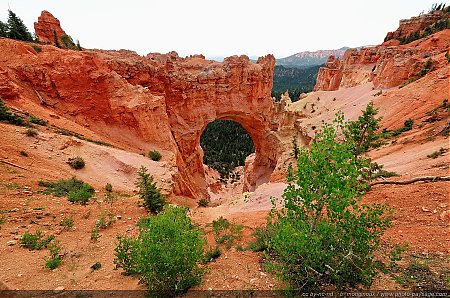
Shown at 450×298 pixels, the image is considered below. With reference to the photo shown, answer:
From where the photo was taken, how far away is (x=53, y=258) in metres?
6.65

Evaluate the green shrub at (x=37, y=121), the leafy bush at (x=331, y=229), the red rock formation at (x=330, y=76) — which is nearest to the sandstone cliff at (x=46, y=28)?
the green shrub at (x=37, y=121)

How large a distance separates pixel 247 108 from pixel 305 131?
406 inches

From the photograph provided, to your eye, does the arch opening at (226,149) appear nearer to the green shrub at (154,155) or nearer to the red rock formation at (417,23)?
the green shrub at (154,155)

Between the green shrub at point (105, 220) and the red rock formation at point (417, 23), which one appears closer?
the green shrub at point (105, 220)

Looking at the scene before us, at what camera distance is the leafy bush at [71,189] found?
10.7 m

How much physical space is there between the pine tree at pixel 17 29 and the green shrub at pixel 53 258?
2850 cm

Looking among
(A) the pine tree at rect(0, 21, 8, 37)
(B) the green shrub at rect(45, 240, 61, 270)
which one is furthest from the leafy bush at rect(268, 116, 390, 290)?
(A) the pine tree at rect(0, 21, 8, 37)

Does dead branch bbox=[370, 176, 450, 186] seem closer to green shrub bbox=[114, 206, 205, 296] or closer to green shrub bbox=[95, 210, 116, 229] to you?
green shrub bbox=[114, 206, 205, 296]

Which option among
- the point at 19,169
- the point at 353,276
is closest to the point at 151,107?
the point at 19,169

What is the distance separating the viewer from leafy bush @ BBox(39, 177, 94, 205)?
35.2 ft

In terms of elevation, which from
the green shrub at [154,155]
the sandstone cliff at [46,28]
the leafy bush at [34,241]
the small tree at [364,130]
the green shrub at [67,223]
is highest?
the sandstone cliff at [46,28]

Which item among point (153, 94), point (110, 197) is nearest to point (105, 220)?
point (110, 197)

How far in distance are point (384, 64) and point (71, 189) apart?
32.7m

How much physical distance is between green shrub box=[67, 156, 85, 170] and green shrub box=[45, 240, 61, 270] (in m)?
7.35
